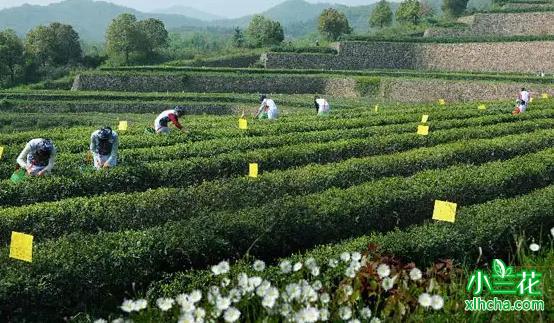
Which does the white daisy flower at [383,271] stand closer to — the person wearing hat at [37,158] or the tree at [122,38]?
the person wearing hat at [37,158]

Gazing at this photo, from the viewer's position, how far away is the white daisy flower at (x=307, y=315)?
5027 mm

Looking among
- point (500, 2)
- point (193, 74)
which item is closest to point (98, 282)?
point (193, 74)

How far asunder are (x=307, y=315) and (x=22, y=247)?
4519mm

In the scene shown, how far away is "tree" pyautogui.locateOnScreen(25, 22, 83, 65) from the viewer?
75062 mm

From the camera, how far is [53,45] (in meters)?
76.6

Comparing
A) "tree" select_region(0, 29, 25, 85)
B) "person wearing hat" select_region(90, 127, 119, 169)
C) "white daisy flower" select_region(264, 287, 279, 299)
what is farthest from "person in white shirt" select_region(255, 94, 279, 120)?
"tree" select_region(0, 29, 25, 85)

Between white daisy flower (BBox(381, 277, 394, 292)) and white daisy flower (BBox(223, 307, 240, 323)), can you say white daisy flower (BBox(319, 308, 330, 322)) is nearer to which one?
white daisy flower (BBox(223, 307, 240, 323))

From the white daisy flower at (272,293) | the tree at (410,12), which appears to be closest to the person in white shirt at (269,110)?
the white daisy flower at (272,293)

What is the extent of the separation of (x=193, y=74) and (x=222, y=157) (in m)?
36.7

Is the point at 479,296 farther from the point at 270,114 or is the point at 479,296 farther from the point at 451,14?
the point at 451,14

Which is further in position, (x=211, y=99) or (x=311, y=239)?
(x=211, y=99)

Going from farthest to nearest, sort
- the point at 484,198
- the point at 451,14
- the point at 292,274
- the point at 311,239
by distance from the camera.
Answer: the point at 451,14
the point at 484,198
the point at 311,239
the point at 292,274

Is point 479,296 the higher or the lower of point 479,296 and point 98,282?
the higher

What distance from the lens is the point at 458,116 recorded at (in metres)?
25.0
